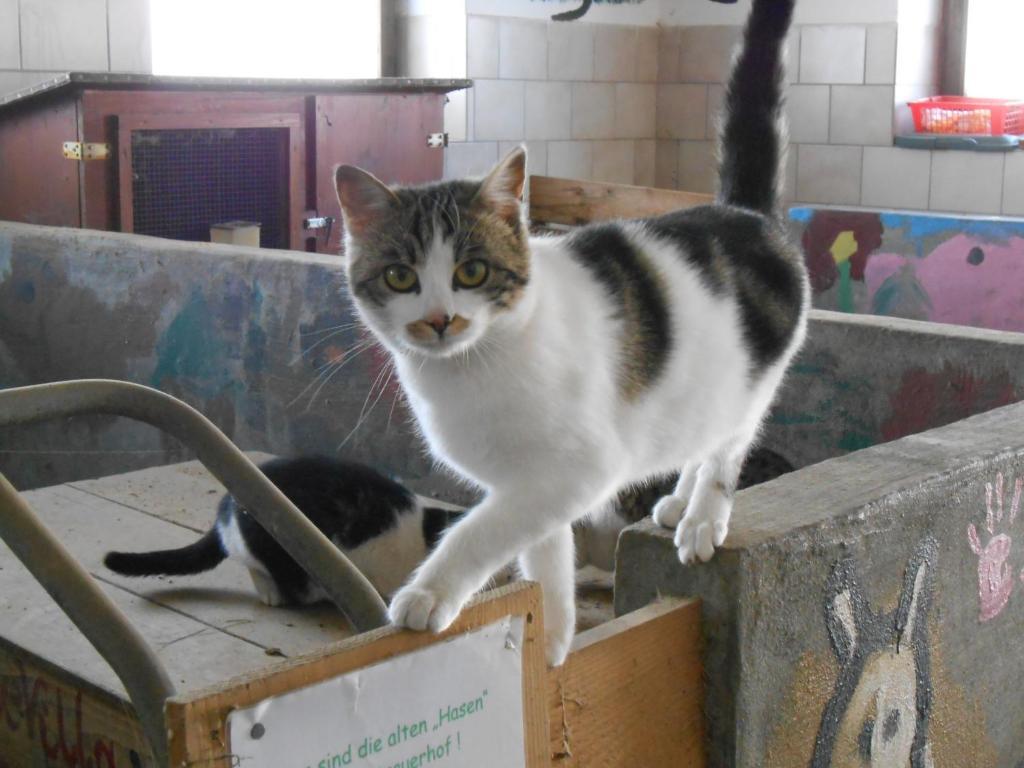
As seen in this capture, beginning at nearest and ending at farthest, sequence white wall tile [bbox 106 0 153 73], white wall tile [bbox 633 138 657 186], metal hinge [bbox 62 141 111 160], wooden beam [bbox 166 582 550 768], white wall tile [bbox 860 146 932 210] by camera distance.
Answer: wooden beam [bbox 166 582 550 768] → metal hinge [bbox 62 141 111 160] → white wall tile [bbox 106 0 153 73] → white wall tile [bbox 860 146 932 210] → white wall tile [bbox 633 138 657 186]

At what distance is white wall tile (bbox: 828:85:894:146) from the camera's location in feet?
18.5

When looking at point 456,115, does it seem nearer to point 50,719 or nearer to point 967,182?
point 967,182

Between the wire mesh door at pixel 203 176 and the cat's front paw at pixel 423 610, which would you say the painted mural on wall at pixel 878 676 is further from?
the wire mesh door at pixel 203 176

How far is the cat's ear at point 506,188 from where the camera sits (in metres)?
1.35

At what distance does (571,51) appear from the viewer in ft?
19.3

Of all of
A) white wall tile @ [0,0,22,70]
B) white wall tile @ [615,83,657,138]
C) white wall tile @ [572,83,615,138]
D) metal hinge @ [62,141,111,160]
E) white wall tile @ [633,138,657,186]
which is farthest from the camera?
white wall tile @ [633,138,657,186]

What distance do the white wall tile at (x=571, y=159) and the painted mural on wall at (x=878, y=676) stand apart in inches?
174

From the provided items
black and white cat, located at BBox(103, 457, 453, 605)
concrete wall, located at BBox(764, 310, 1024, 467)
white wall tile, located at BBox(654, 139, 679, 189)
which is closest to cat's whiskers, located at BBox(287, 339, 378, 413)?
black and white cat, located at BBox(103, 457, 453, 605)

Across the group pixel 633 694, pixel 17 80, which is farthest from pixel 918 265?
pixel 633 694

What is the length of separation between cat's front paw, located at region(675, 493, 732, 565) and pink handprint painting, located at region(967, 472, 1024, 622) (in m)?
0.52

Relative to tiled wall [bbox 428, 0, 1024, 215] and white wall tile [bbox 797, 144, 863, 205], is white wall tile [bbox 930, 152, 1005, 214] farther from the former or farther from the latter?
white wall tile [bbox 797, 144, 863, 205]

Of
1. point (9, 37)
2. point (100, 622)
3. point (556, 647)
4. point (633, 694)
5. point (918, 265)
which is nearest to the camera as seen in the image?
point (100, 622)

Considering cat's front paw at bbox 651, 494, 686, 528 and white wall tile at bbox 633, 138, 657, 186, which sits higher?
white wall tile at bbox 633, 138, 657, 186

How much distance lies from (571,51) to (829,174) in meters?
1.35
